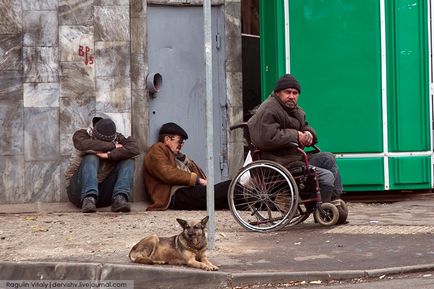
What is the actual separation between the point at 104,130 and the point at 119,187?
706 mm

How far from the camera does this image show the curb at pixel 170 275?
7.56 metres

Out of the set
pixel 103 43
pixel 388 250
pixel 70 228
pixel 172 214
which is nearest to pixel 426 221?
pixel 388 250

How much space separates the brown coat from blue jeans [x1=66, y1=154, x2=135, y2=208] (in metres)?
0.29

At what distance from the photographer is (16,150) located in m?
12.3

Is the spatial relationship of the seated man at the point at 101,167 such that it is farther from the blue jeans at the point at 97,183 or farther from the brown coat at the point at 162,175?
the brown coat at the point at 162,175

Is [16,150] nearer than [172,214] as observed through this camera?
No

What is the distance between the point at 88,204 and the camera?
37.5ft

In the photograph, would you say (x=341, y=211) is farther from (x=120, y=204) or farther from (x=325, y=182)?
(x=120, y=204)

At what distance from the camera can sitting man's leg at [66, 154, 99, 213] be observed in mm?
11484

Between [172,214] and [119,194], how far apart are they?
2.19 ft

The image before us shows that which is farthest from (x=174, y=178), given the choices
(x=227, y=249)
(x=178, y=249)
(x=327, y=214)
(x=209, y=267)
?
(x=209, y=267)

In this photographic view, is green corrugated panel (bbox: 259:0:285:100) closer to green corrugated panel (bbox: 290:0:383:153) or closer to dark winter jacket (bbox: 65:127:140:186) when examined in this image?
green corrugated panel (bbox: 290:0:383:153)

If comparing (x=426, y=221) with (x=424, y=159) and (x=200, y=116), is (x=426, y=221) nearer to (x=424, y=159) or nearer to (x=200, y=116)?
(x=424, y=159)

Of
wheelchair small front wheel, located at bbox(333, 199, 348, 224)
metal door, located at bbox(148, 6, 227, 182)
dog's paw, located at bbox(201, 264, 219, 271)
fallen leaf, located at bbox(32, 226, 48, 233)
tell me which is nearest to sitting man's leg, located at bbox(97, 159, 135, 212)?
metal door, located at bbox(148, 6, 227, 182)
